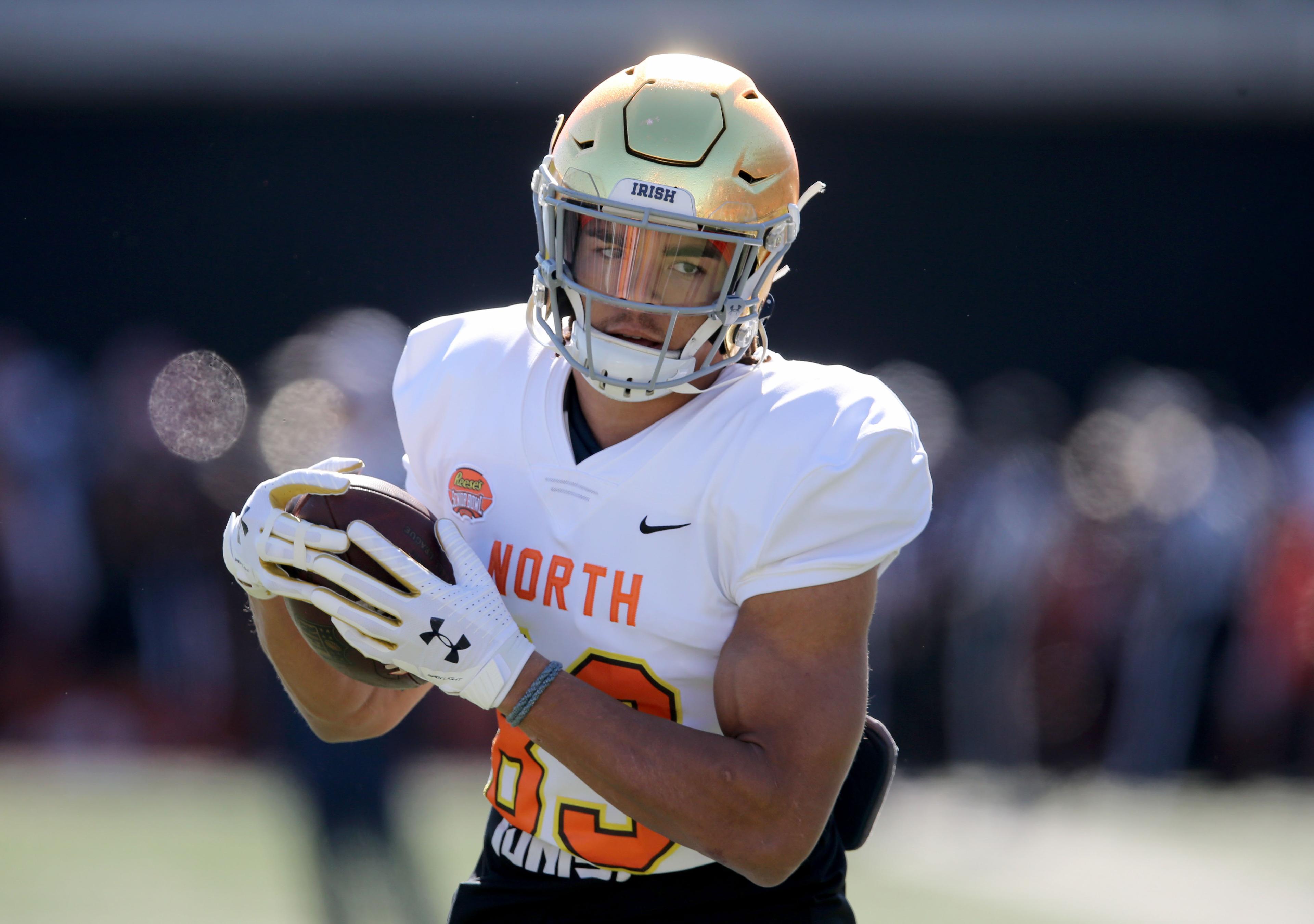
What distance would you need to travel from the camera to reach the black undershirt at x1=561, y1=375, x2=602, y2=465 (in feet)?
6.01

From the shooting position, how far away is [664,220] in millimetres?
1750

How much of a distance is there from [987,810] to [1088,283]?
214 inches

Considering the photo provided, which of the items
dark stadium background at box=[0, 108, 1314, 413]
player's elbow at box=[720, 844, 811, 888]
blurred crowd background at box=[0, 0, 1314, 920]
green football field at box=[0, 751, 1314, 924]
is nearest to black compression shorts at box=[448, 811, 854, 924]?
player's elbow at box=[720, 844, 811, 888]

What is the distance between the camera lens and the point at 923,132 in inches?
375

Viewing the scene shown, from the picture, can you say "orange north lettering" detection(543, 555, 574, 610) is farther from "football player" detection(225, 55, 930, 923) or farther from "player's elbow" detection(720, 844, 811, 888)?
"player's elbow" detection(720, 844, 811, 888)

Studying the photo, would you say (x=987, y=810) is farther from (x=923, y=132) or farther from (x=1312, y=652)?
(x=923, y=132)

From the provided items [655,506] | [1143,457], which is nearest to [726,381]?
[655,506]

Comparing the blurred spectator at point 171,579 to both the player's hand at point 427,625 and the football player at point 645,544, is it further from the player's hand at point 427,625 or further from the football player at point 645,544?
the player's hand at point 427,625

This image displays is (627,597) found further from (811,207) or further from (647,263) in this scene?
(811,207)

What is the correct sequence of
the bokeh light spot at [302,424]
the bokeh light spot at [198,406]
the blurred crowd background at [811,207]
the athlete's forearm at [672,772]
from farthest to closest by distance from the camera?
the blurred crowd background at [811,207]
the bokeh light spot at [198,406]
the bokeh light spot at [302,424]
the athlete's forearm at [672,772]

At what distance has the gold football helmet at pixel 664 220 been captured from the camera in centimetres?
175

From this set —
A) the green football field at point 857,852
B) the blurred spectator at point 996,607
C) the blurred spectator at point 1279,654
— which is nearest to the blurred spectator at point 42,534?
the green football field at point 857,852

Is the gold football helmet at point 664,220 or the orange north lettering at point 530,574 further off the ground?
the gold football helmet at point 664,220

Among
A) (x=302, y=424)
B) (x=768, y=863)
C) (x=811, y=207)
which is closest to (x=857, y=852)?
(x=302, y=424)
